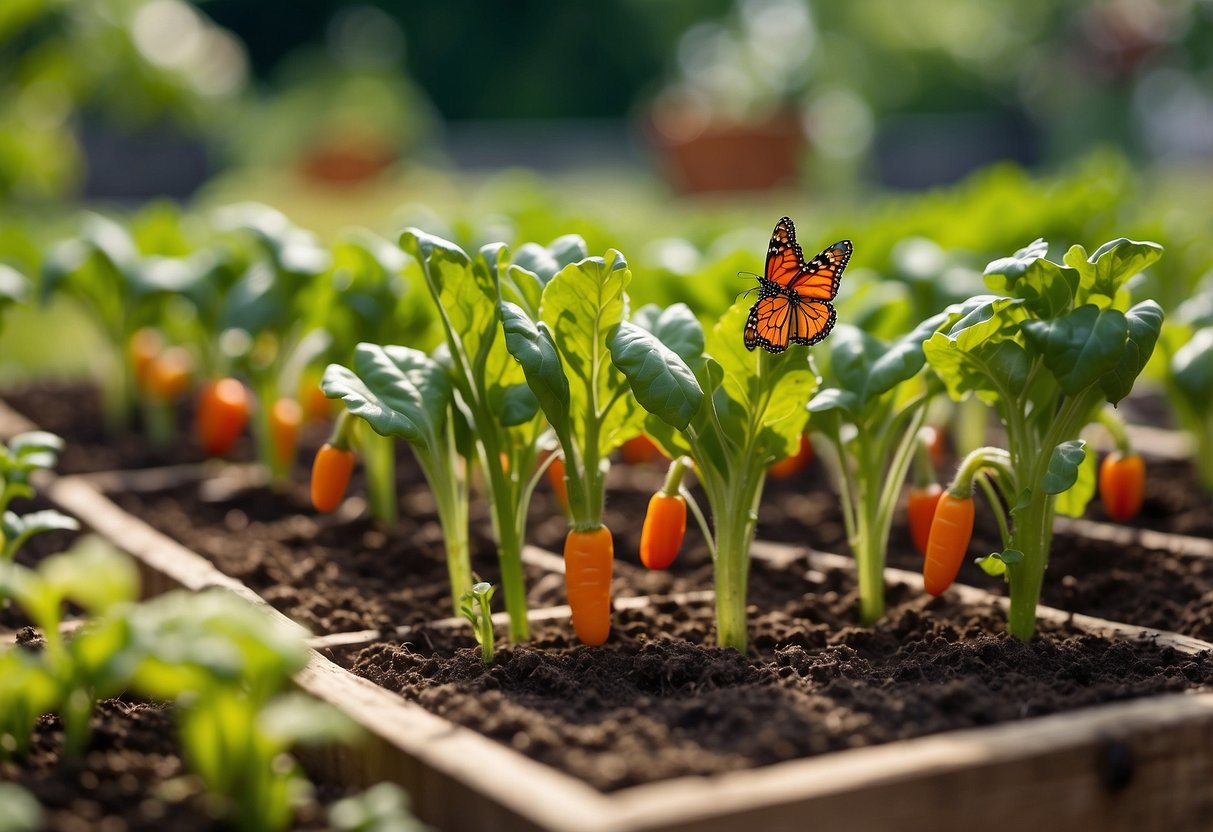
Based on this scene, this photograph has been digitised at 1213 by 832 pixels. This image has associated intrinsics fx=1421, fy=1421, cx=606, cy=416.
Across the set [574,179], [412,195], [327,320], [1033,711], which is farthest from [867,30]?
[1033,711]

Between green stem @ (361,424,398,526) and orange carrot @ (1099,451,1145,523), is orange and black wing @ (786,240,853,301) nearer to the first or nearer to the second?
orange carrot @ (1099,451,1145,523)

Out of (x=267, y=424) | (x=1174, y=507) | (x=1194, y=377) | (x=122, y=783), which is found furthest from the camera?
(x=267, y=424)

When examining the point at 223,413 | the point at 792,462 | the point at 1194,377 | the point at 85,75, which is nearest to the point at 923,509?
the point at 792,462

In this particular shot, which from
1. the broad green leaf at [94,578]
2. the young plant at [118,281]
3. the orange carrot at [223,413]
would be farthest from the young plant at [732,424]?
the young plant at [118,281]

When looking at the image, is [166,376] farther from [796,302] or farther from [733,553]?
[796,302]

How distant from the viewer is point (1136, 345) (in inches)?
91.6

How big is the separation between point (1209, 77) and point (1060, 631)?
713 inches

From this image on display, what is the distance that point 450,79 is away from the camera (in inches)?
882

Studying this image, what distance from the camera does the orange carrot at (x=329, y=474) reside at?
267 centimetres

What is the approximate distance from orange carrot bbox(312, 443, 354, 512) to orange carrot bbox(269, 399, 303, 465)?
1.13 meters

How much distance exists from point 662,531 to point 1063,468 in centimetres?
68

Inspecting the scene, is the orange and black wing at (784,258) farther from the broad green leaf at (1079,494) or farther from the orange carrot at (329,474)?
the orange carrot at (329,474)

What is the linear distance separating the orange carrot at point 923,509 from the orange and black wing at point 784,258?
71 centimetres

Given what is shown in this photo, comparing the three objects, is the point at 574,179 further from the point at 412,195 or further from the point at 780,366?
the point at 780,366
